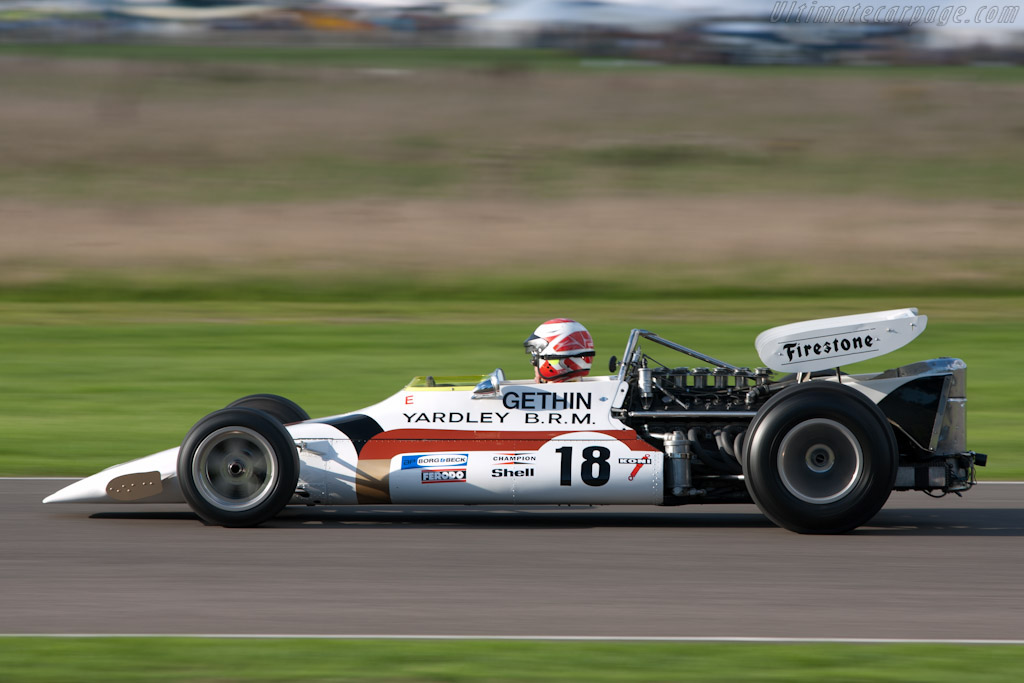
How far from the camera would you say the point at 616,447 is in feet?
27.9

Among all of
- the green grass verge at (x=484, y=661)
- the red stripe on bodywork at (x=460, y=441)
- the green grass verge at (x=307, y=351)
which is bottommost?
the green grass verge at (x=484, y=661)

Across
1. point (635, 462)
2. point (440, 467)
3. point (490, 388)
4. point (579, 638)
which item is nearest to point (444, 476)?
point (440, 467)

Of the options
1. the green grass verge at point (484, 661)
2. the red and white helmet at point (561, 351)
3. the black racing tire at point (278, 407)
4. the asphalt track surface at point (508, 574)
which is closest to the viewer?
the green grass verge at point (484, 661)

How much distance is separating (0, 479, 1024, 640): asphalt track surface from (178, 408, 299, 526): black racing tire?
162mm

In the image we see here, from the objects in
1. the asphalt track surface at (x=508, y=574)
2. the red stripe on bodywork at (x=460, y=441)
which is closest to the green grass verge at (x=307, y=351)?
the asphalt track surface at (x=508, y=574)

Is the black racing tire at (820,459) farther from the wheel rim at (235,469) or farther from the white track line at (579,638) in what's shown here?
the wheel rim at (235,469)

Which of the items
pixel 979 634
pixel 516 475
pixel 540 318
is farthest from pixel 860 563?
pixel 540 318

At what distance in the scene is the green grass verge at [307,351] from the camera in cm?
1309

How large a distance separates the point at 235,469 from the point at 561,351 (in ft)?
7.29

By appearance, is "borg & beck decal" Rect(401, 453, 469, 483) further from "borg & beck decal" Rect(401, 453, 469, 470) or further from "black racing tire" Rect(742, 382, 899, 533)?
"black racing tire" Rect(742, 382, 899, 533)

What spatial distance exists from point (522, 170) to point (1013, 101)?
53.2ft

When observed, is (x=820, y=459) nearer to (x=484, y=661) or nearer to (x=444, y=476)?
(x=444, y=476)

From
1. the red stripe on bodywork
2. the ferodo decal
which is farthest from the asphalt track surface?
the red stripe on bodywork

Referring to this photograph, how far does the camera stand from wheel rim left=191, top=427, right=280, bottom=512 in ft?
27.4
